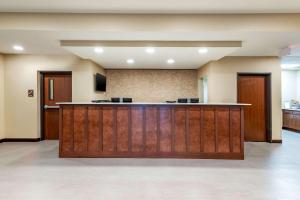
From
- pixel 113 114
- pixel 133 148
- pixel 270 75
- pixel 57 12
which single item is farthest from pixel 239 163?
pixel 57 12

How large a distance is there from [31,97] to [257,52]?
623 centimetres

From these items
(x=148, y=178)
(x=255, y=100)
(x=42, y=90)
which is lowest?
(x=148, y=178)

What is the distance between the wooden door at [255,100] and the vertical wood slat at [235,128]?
7.92 ft

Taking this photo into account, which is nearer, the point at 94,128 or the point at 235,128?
the point at 235,128

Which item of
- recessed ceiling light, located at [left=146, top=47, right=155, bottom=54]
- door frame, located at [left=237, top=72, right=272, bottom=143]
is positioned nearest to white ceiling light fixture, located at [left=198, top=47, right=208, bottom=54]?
recessed ceiling light, located at [left=146, top=47, right=155, bottom=54]

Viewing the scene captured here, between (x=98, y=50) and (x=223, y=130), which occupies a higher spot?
(x=98, y=50)

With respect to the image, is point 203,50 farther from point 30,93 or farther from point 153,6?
point 30,93

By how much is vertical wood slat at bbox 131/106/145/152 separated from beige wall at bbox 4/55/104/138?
240 cm

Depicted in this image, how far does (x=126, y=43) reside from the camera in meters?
5.24

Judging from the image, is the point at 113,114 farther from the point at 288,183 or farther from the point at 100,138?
the point at 288,183

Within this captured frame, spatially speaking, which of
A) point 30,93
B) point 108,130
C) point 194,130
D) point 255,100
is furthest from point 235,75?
point 30,93

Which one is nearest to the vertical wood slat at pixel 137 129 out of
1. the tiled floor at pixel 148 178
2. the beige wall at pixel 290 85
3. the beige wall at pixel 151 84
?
the tiled floor at pixel 148 178

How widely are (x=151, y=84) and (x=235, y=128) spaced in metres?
4.56

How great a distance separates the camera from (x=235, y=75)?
7098 millimetres
